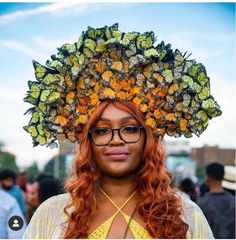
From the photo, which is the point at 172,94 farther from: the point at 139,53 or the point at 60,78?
the point at 60,78

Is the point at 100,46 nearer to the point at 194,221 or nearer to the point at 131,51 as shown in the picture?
the point at 131,51

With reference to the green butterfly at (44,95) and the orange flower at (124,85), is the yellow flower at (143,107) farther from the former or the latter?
the green butterfly at (44,95)

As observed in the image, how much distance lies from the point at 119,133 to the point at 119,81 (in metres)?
0.26

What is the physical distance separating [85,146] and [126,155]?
0.20 metres

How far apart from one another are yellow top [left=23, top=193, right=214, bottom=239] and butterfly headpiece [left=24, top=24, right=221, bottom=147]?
330mm

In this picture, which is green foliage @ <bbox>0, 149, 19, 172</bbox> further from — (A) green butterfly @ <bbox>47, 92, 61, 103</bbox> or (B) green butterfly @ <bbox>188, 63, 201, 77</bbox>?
(B) green butterfly @ <bbox>188, 63, 201, 77</bbox>

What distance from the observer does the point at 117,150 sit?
2977 mm

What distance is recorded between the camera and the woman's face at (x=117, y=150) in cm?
298

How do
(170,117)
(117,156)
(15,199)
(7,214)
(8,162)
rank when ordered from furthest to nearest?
(8,162), (15,199), (7,214), (170,117), (117,156)

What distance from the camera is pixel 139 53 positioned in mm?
3115

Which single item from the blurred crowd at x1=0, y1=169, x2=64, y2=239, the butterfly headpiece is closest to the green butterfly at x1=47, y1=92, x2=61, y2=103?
the butterfly headpiece

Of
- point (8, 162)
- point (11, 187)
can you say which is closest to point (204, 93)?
point (11, 187)

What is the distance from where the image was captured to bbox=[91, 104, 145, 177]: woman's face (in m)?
2.98

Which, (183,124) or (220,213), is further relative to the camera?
(220,213)
